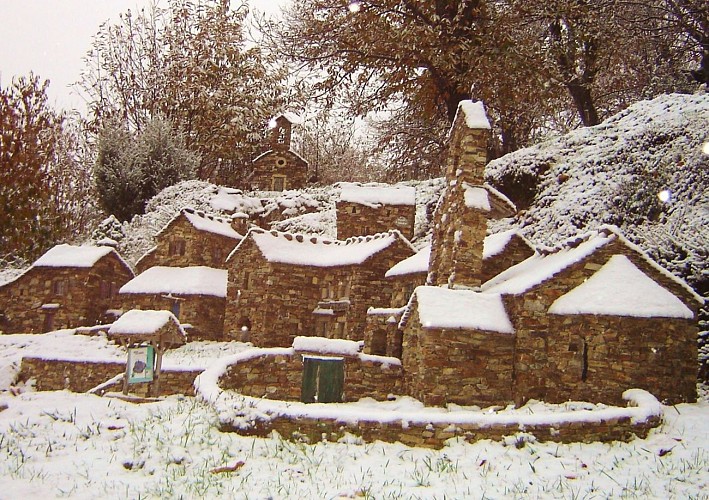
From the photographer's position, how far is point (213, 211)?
39.4 meters

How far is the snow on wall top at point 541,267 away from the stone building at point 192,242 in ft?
62.2

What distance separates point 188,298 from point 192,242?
372cm

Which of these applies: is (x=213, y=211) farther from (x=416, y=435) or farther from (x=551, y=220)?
(x=416, y=435)

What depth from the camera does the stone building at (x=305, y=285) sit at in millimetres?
27078

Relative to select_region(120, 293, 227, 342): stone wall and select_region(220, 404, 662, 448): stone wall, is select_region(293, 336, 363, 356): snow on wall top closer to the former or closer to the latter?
select_region(220, 404, 662, 448): stone wall

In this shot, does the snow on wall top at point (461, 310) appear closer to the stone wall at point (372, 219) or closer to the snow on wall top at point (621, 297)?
the snow on wall top at point (621, 297)

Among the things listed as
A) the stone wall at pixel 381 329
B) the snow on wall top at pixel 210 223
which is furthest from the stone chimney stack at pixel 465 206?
the snow on wall top at pixel 210 223

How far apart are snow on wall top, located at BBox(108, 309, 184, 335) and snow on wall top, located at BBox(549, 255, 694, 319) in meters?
11.5

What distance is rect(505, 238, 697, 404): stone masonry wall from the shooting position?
1435cm

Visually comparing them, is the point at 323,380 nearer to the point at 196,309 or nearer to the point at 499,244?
the point at 499,244

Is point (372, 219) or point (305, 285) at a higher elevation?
point (372, 219)

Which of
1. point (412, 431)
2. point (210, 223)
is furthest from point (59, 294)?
point (412, 431)

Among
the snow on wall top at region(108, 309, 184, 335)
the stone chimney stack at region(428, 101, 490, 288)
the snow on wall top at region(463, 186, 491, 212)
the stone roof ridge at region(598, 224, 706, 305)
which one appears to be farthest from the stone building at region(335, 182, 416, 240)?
the stone roof ridge at region(598, 224, 706, 305)

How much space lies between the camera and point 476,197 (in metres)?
17.9
